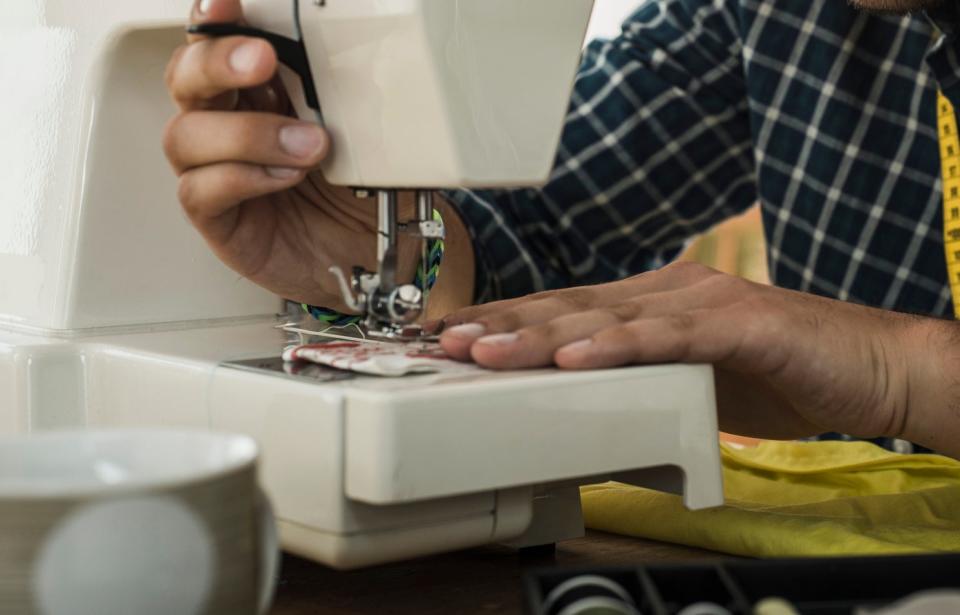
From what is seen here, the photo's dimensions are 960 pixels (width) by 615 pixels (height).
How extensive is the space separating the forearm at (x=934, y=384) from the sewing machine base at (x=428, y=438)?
0.31 metres

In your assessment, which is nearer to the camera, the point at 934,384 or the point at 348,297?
the point at 348,297

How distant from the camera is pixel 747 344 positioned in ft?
3.35

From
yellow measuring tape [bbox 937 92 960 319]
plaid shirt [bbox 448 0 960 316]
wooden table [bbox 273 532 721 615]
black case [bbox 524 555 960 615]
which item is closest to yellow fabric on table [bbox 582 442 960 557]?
wooden table [bbox 273 532 721 615]

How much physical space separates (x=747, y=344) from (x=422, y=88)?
1.07 feet

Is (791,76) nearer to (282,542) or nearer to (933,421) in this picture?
(933,421)

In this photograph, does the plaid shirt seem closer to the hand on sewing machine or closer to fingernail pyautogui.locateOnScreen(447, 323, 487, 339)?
the hand on sewing machine

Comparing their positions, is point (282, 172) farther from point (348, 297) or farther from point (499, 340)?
point (499, 340)

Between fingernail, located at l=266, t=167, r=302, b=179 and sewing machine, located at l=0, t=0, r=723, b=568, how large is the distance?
5cm

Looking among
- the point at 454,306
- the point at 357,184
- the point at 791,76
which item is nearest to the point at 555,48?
the point at 357,184

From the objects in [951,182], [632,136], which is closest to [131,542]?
[951,182]

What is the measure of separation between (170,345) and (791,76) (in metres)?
1.10

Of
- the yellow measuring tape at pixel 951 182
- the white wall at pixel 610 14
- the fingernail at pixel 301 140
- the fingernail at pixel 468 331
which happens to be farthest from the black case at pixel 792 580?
the white wall at pixel 610 14

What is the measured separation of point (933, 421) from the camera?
1.17 metres

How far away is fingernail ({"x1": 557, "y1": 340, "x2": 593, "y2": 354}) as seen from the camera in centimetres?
89
